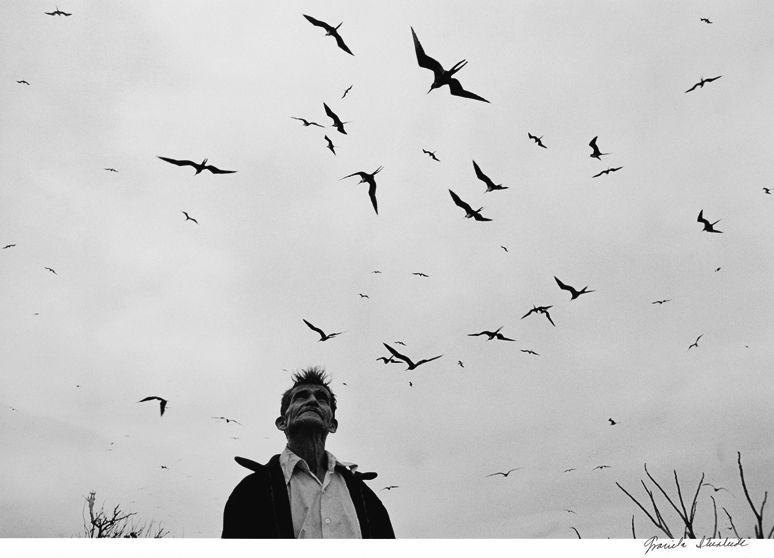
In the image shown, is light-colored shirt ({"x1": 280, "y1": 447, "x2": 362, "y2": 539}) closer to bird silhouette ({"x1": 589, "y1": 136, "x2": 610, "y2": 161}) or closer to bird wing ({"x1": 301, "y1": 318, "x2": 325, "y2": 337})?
bird wing ({"x1": 301, "y1": 318, "x2": 325, "y2": 337})

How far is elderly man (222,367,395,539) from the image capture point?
2.28 metres

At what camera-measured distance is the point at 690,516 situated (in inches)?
65.2

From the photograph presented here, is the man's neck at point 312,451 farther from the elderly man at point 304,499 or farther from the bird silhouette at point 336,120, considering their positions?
the bird silhouette at point 336,120

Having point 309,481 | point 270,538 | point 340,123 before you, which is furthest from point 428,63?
point 270,538

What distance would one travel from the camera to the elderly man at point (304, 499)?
2.28 metres

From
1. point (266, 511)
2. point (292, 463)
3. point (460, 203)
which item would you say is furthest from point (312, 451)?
point (460, 203)

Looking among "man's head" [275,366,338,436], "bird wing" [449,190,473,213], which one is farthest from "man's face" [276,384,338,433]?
"bird wing" [449,190,473,213]

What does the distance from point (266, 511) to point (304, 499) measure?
17cm

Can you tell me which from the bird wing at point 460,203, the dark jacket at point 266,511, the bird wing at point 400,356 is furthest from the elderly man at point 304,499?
the bird wing at point 460,203

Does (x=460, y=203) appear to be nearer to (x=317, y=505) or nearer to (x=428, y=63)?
(x=428, y=63)

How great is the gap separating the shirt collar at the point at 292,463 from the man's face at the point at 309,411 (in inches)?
6.2

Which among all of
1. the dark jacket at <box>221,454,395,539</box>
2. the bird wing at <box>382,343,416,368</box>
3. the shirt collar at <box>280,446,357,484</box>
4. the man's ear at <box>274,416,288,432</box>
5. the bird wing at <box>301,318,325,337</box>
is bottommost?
the dark jacket at <box>221,454,395,539</box>

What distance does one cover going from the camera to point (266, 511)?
2268mm
